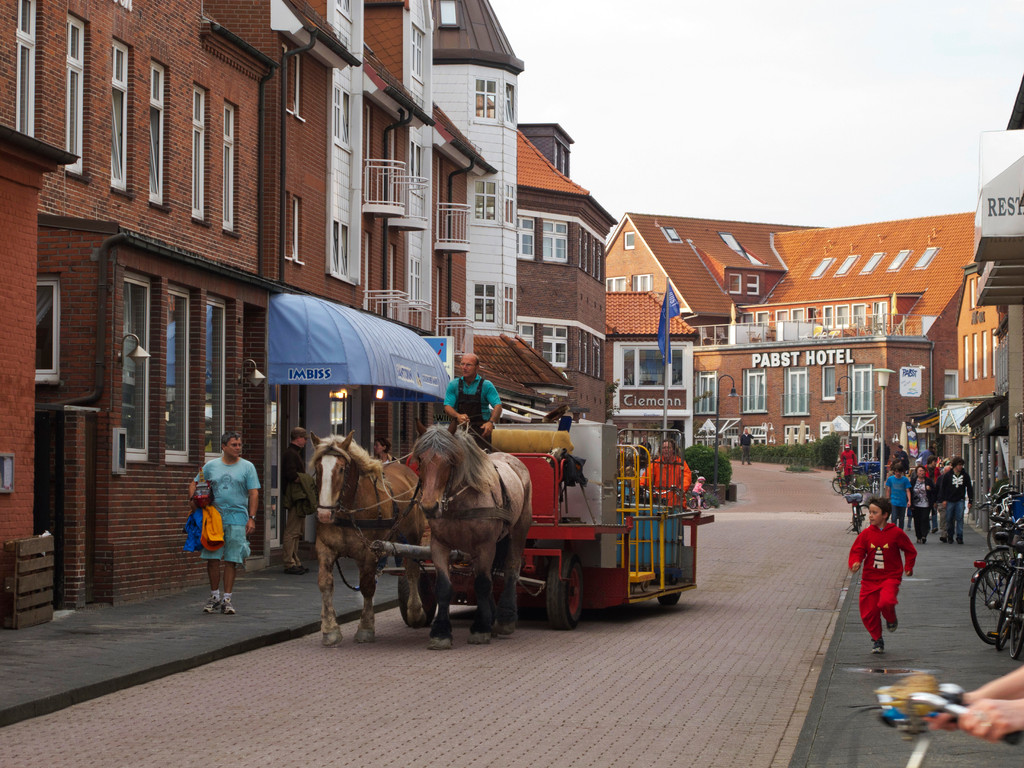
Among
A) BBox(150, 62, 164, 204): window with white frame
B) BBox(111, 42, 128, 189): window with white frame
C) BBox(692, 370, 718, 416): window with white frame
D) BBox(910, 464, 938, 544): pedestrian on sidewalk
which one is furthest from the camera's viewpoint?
BBox(692, 370, 718, 416): window with white frame

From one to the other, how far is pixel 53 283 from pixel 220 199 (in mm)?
6130

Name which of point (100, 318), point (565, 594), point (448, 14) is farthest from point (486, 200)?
point (565, 594)

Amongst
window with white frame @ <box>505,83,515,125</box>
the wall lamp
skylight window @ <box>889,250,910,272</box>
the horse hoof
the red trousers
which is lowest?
the horse hoof

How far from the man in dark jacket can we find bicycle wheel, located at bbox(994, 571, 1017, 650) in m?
11.5

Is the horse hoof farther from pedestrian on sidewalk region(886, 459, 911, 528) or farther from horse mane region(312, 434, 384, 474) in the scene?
pedestrian on sidewalk region(886, 459, 911, 528)

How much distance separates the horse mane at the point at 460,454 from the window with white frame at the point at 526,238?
1757 inches

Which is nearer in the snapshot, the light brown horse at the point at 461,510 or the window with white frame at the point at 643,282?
the light brown horse at the point at 461,510

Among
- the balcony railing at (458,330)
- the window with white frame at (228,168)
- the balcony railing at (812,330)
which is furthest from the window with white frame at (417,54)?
the balcony railing at (812,330)

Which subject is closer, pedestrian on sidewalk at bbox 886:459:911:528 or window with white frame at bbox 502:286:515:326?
pedestrian on sidewalk at bbox 886:459:911:528

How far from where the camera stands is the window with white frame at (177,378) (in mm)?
20391

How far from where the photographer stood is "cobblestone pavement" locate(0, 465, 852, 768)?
9086 mm

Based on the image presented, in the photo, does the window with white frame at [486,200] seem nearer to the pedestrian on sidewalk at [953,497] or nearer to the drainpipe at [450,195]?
the drainpipe at [450,195]

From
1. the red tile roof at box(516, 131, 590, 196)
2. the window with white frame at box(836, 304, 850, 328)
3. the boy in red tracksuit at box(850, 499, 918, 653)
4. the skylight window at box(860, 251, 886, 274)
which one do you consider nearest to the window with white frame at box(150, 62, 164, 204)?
the boy in red tracksuit at box(850, 499, 918, 653)

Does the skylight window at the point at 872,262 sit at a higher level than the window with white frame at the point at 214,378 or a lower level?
higher
